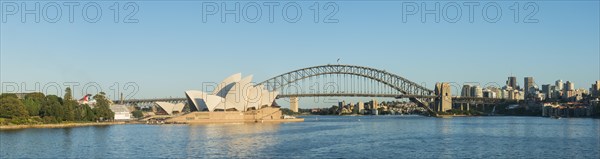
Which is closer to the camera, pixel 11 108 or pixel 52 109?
pixel 11 108

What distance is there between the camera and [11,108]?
182 feet

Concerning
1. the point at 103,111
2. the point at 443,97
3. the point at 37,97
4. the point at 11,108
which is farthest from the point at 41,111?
the point at 443,97

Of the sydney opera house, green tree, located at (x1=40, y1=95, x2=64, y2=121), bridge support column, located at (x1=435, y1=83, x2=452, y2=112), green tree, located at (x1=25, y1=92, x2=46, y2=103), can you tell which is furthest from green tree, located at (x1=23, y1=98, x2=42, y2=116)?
bridge support column, located at (x1=435, y1=83, x2=452, y2=112)

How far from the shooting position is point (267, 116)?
80.4 meters

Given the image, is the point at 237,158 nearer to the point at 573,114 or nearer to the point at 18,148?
the point at 18,148

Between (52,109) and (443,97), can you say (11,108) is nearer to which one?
(52,109)

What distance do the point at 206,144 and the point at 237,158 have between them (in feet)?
25.5

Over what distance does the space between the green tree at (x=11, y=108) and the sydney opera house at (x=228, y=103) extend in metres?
18.4

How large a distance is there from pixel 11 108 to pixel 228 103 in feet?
83.0

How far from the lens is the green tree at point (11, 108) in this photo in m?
54.9

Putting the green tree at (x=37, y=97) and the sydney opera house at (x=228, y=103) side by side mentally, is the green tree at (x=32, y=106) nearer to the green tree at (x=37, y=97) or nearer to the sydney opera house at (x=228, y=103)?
the green tree at (x=37, y=97)

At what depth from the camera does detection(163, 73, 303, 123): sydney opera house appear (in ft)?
240

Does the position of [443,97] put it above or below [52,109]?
above

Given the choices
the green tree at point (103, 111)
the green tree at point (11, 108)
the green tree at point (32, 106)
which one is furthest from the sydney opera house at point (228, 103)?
the green tree at point (11, 108)
